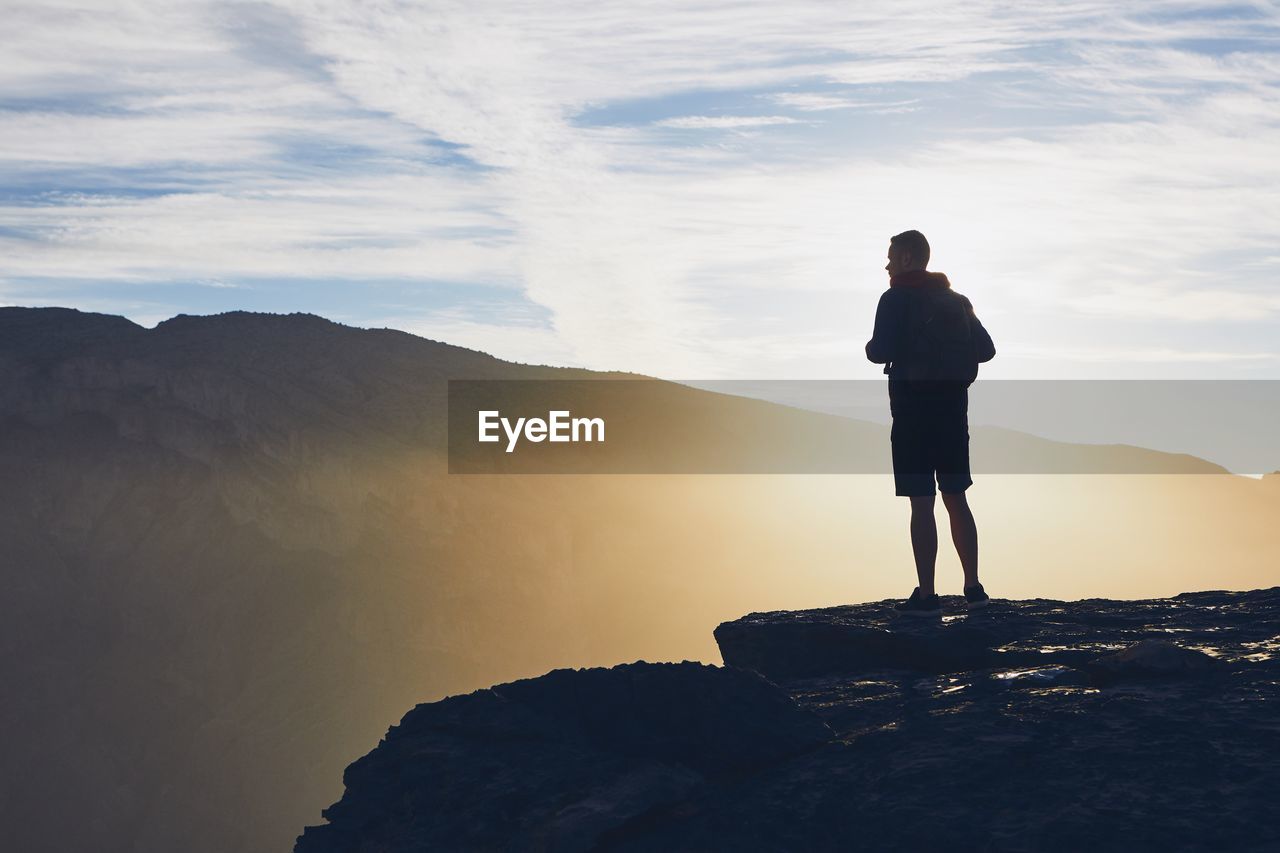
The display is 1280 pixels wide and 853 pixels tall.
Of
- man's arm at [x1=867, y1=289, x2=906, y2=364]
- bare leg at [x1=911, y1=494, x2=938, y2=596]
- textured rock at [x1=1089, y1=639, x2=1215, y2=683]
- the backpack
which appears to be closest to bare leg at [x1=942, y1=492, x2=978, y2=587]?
bare leg at [x1=911, y1=494, x2=938, y2=596]

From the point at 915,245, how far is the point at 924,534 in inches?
60.3

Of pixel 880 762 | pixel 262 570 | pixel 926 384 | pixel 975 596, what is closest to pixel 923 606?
pixel 975 596

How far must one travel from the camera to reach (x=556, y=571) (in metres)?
38.2

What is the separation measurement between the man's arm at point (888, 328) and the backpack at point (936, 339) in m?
0.05

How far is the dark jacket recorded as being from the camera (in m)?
6.27

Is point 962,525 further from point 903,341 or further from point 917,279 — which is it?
point 917,279

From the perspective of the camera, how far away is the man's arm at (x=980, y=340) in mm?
6477

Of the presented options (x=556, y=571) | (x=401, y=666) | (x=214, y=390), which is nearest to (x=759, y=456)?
(x=556, y=571)

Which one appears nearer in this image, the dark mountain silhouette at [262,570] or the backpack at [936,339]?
the backpack at [936,339]

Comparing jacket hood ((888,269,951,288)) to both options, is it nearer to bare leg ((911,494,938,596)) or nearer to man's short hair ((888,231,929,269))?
man's short hair ((888,231,929,269))

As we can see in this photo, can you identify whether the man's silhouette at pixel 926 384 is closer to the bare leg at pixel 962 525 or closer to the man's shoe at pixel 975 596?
the bare leg at pixel 962 525

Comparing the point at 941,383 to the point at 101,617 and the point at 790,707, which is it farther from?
the point at 101,617

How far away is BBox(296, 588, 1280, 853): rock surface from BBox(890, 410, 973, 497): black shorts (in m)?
0.92

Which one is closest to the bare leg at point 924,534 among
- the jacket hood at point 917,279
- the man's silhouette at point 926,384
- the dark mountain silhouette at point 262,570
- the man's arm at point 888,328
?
the man's silhouette at point 926,384
